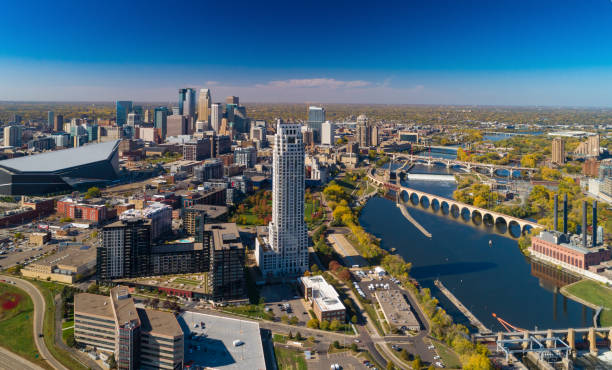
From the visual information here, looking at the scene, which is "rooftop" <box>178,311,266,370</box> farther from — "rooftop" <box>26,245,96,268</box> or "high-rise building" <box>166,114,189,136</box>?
"high-rise building" <box>166,114,189,136</box>

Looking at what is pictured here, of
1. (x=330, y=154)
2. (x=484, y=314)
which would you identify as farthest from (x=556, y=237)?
(x=330, y=154)

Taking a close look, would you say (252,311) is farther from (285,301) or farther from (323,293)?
(323,293)

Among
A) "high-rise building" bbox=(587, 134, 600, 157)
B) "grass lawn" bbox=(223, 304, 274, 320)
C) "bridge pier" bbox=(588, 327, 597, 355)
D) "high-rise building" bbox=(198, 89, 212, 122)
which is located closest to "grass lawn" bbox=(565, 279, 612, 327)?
"bridge pier" bbox=(588, 327, 597, 355)

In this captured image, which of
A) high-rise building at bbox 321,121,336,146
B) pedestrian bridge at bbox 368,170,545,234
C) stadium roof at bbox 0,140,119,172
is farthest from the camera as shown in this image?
high-rise building at bbox 321,121,336,146

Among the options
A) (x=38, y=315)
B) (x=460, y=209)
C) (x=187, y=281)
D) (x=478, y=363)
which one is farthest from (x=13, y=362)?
(x=460, y=209)

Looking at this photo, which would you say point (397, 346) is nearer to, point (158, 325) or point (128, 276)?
point (158, 325)
